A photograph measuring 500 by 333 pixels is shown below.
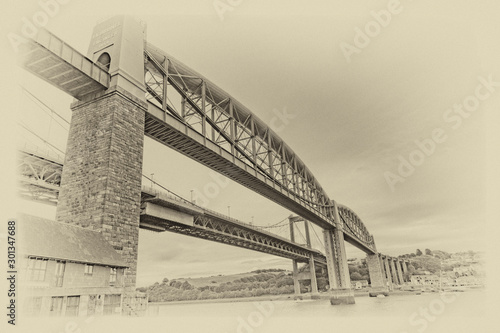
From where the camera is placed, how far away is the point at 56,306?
34.0 feet

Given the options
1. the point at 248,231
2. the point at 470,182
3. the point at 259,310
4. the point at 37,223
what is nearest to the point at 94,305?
the point at 37,223

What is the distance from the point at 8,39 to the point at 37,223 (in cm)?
676

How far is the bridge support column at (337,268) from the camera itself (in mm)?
54716

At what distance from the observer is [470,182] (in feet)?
61.9

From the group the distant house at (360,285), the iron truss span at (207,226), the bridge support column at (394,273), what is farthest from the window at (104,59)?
the bridge support column at (394,273)

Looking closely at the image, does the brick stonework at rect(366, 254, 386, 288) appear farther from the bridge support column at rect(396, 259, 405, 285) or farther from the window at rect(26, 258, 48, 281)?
the window at rect(26, 258, 48, 281)

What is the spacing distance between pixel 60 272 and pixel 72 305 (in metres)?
1.38

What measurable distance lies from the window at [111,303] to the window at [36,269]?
3167 mm

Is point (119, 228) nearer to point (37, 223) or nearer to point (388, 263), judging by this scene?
point (37, 223)

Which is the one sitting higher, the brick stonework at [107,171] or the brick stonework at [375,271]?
the brick stonework at [107,171]

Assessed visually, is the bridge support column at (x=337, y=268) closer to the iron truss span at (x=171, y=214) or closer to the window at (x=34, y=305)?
the iron truss span at (x=171, y=214)

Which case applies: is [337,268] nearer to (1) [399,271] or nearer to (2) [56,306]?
(2) [56,306]

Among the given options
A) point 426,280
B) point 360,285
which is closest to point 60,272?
point 360,285

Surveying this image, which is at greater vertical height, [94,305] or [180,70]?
[180,70]
